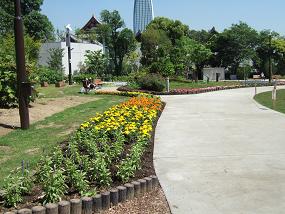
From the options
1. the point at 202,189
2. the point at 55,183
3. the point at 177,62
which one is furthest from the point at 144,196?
the point at 177,62

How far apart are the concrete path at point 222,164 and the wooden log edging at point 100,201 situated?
1.20ft

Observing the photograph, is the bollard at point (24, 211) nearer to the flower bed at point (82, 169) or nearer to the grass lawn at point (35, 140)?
the flower bed at point (82, 169)

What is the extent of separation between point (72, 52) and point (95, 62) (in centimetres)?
301

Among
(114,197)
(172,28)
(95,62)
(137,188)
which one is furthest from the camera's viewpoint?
(172,28)

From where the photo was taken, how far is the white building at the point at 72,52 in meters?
46.8

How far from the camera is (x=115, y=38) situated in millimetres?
59938

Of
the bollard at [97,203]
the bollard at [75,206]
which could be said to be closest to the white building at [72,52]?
the bollard at [97,203]

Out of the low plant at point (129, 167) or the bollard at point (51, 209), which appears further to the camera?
the low plant at point (129, 167)

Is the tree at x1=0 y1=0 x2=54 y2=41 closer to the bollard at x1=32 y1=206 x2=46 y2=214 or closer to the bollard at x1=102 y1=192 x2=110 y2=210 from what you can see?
the bollard at x1=102 y1=192 x2=110 y2=210

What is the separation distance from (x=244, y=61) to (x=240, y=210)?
5662cm

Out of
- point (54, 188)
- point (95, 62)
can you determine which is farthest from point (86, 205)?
point (95, 62)

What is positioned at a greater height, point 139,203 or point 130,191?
point 130,191

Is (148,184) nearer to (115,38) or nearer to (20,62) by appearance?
(20,62)

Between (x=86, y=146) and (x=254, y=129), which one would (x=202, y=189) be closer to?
(x=86, y=146)
